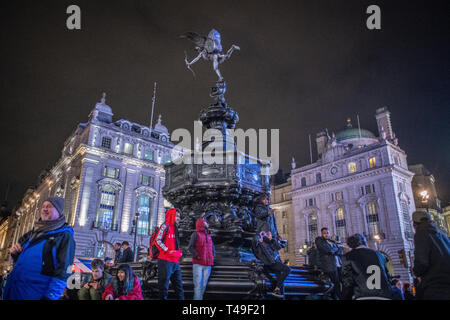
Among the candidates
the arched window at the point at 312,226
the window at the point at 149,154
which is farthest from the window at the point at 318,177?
the window at the point at 149,154

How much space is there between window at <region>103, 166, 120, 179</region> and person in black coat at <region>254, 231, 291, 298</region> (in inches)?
1416

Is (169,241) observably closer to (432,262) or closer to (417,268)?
(417,268)

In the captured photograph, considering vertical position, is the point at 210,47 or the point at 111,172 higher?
the point at 111,172

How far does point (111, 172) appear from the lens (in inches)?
1558

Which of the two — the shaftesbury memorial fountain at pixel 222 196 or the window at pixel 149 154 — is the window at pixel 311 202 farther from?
the shaftesbury memorial fountain at pixel 222 196

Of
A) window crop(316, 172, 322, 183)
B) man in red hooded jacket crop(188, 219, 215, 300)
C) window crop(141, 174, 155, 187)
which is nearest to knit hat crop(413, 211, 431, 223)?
man in red hooded jacket crop(188, 219, 215, 300)

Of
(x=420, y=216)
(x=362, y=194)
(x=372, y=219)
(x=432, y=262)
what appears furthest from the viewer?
(x=362, y=194)

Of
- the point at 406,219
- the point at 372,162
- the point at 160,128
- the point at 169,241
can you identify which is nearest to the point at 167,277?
the point at 169,241

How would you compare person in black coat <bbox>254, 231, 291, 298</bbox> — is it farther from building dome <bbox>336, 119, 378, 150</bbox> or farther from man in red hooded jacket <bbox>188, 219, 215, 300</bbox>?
building dome <bbox>336, 119, 378, 150</bbox>

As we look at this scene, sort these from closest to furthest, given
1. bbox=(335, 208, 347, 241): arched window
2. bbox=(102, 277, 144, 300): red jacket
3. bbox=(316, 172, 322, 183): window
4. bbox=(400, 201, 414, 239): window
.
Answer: bbox=(102, 277, 144, 300): red jacket → bbox=(400, 201, 414, 239): window → bbox=(335, 208, 347, 241): arched window → bbox=(316, 172, 322, 183): window

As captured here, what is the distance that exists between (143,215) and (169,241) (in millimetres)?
36295

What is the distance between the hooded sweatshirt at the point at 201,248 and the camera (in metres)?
5.58

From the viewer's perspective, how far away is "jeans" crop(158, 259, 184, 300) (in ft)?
16.9

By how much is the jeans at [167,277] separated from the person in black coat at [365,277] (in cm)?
273
